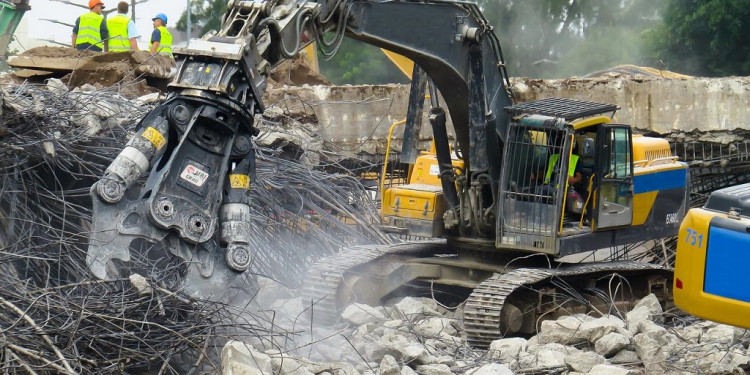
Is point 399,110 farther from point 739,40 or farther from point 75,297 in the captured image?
point 739,40

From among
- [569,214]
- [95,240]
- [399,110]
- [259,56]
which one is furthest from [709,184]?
[95,240]

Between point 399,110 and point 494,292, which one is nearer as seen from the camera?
point 494,292

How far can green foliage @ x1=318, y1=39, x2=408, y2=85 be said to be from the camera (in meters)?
30.2

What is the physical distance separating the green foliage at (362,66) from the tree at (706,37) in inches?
292

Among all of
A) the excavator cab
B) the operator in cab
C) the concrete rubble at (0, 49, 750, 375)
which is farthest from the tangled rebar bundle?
the operator in cab

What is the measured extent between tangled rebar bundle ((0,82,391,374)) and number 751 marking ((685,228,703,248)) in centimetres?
255

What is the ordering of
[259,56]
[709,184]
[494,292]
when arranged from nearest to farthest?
[259,56] → [494,292] → [709,184]

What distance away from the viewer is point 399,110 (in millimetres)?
14750

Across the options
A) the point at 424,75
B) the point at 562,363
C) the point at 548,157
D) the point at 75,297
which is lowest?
the point at 562,363

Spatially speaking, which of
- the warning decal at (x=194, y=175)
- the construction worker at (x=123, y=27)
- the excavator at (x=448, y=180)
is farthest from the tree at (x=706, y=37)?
the warning decal at (x=194, y=175)

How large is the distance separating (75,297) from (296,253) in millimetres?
4294

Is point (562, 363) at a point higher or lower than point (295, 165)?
lower

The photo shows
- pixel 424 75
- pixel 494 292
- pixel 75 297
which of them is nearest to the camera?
pixel 75 297

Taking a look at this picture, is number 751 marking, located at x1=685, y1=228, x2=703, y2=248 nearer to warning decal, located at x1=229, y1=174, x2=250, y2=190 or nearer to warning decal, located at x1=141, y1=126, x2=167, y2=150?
warning decal, located at x1=229, y1=174, x2=250, y2=190
